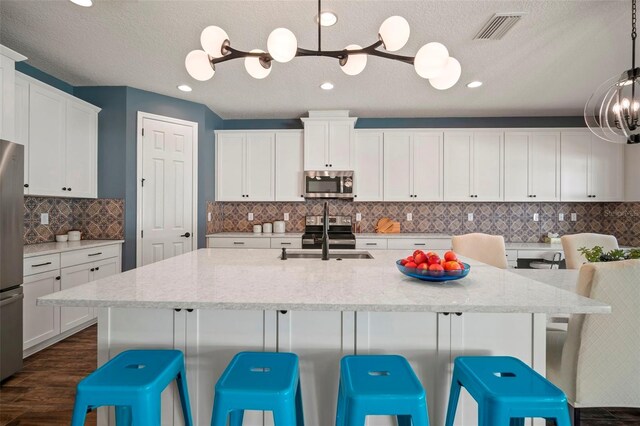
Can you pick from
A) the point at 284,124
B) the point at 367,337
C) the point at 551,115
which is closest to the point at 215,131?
the point at 284,124

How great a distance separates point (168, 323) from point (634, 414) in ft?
9.20

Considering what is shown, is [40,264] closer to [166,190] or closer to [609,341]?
[166,190]

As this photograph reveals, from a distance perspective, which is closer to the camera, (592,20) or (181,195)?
(592,20)

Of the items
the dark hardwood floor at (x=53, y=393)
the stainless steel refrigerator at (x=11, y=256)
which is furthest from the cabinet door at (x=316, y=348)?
the stainless steel refrigerator at (x=11, y=256)

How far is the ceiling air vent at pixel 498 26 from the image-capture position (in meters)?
2.23

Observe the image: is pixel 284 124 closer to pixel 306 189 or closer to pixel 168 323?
pixel 306 189

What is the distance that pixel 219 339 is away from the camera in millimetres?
1485

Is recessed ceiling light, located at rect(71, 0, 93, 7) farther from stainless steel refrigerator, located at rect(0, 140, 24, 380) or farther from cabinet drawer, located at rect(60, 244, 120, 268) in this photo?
cabinet drawer, located at rect(60, 244, 120, 268)

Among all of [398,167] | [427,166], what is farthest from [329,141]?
[427,166]

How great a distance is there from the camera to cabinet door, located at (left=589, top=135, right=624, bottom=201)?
14.0 feet

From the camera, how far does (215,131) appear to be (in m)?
4.55

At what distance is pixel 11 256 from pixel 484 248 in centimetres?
365

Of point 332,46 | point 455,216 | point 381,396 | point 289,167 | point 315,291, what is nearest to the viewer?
point 381,396

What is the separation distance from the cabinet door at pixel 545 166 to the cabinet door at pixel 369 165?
201cm
